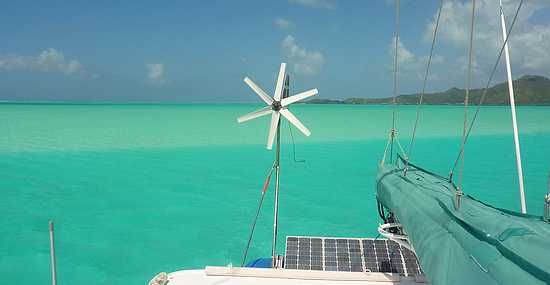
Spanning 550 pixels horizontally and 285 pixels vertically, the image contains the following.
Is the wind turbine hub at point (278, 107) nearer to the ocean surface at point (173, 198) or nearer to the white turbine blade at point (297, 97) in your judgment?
the white turbine blade at point (297, 97)

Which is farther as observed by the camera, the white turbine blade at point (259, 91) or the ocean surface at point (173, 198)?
the ocean surface at point (173, 198)

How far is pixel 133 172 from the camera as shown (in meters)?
28.0

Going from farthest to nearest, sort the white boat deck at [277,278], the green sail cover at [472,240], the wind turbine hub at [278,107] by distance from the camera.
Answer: the wind turbine hub at [278,107]
the white boat deck at [277,278]
the green sail cover at [472,240]

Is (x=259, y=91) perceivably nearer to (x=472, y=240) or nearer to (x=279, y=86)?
(x=279, y=86)

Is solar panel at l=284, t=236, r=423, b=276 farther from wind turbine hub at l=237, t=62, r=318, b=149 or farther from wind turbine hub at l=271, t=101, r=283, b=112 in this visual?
wind turbine hub at l=271, t=101, r=283, b=112

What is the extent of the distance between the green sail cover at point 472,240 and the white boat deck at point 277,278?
1168 millimetres

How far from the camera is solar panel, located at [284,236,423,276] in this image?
27.8 ft

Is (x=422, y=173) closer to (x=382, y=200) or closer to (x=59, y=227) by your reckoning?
(x=382, y=200)

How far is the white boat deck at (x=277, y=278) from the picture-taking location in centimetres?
647

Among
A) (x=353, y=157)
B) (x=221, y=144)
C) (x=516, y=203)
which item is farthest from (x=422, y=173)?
(x=221, y=144)

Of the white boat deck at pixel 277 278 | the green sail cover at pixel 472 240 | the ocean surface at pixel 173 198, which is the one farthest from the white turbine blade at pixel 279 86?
the ocean surface at pixel 173 198

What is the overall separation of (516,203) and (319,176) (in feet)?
39.3

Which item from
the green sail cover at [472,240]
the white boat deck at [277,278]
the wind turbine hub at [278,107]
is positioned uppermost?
the wind turbine hub at [278,107]

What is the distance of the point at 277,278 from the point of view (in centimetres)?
662
